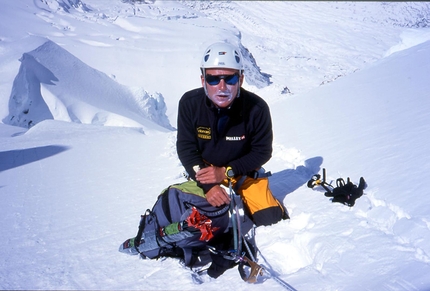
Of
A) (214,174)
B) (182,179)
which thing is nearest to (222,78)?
(214,174)

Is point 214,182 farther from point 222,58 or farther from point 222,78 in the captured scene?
point 222,58

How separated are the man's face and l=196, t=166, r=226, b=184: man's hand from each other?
50 cm

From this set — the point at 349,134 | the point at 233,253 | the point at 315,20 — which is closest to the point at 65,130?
the point at 349,134

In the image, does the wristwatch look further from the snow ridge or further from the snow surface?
the snow ridge

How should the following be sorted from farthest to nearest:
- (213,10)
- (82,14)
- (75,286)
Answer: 1. (213,10)
2. (82,14)
3. (75,286)

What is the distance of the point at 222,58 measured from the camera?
8.27ft

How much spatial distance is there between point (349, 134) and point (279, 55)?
38.4 m

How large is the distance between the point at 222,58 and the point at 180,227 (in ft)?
4.03

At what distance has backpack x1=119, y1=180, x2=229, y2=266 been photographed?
2375 millimetres

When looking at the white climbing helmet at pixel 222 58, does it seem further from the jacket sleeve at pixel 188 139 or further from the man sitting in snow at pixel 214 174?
the jacket sleeve at pixel 188 139

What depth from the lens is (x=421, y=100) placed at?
188 inches

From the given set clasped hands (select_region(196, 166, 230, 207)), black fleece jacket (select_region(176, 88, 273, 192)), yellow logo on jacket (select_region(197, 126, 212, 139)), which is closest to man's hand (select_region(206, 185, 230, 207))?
Result: clasped hands (select_region(196, 166, 230, 207))

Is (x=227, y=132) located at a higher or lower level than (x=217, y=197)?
higher

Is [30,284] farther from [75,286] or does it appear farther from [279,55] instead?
[279,55]
